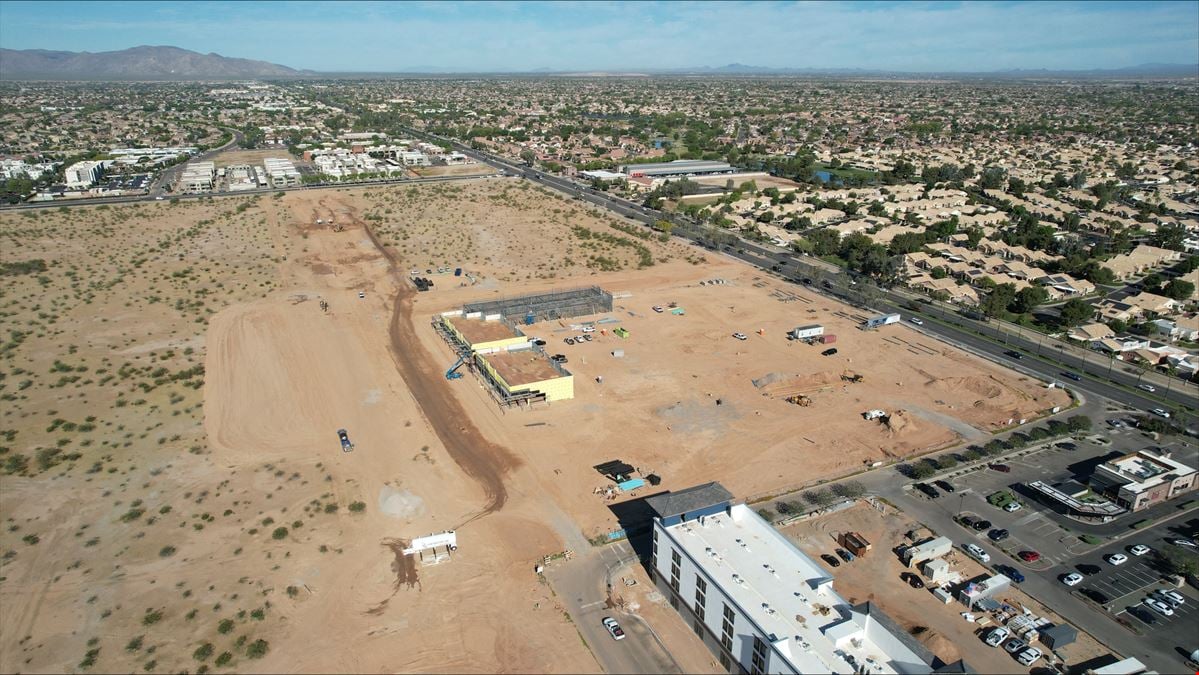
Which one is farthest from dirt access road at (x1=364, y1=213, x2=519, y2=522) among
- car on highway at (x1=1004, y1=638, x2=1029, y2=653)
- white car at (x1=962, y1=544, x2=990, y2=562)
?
car on highway at (x1=1004, y1=638, x2=1029, y2=653)

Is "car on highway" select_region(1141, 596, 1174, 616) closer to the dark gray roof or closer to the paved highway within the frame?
the dark gray roof

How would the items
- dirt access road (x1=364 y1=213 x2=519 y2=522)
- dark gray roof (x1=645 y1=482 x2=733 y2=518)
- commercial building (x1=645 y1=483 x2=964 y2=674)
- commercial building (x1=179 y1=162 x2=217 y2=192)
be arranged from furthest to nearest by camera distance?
commercial building (x1=179 y1=162 x2=217 y2=192) < dirt access road (x1=364 y1=213 x2=519 y2=522) < dark gray roof (x1=645 y1=482 x2=733 y2=518) < commercial building (x1=645 y1=483 x2=964 y2=674)

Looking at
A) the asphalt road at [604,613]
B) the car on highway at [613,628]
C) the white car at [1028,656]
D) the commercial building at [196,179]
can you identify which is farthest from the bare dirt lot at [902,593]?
the commercial building at [196,179]

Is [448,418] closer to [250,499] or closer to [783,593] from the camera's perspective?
[250,499]

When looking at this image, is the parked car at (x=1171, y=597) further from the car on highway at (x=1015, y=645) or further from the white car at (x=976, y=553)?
the car on highway at (x=1015, y=645)

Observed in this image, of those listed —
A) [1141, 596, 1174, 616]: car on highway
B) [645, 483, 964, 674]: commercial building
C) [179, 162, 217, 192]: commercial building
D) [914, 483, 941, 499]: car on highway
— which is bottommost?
[1141, 596, 1174, 616]: car on highway

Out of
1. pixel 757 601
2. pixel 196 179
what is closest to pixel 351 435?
pixel 757 601
